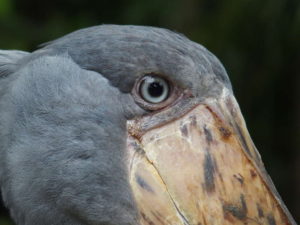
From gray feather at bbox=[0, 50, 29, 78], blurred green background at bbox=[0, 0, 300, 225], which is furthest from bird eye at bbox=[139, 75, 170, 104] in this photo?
blurred green background at bbox=[0, 0, 300, 225]

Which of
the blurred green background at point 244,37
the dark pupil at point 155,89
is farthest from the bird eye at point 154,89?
the blurred green background at point 244,37

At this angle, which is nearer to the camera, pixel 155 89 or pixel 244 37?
pixel 155 89

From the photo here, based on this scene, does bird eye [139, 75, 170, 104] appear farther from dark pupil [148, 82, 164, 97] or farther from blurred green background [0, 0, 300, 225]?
blurred green background [0, 0, 300, 225]

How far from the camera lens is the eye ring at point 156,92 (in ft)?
7.98

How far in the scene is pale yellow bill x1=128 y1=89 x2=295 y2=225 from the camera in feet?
7.80

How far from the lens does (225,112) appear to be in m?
2.54

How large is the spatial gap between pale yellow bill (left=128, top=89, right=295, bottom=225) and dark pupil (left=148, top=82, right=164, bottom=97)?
11 cm

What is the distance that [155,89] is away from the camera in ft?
8.09

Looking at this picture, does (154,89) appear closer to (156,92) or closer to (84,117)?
(156,92)

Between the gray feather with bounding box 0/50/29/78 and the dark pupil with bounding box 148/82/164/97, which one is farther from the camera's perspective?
the gray feather with bounding box 0/50/29/78

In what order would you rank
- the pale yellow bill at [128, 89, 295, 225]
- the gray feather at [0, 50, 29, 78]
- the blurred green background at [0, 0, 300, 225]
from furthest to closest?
the blurred green background at [0, 0, 300, 225] → the gray feather at [0, 50, 29, 78] → the pale yellow bill at [128, 89, 295, 225]

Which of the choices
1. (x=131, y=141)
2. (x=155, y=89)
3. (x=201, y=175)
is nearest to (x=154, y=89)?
(x=155, y=89)

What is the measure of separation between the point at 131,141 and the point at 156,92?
7.3 inches

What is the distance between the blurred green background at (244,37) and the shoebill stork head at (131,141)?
2.11 meters
